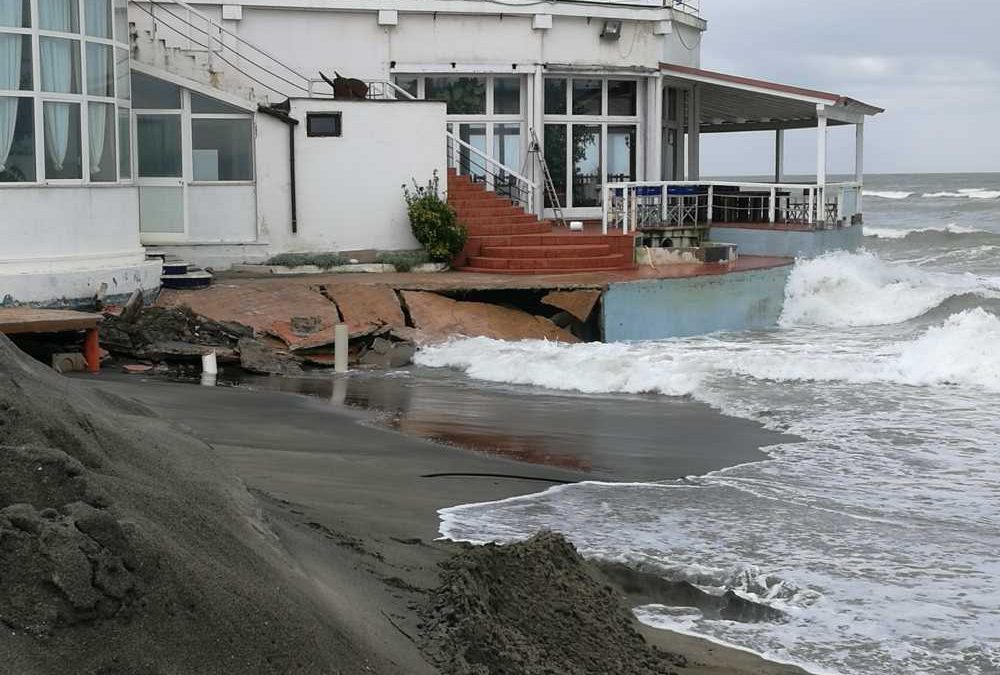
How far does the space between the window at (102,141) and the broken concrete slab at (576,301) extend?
20.0 ft

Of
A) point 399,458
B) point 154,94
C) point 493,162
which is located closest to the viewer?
point 399,458

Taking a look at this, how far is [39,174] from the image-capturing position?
1502cm

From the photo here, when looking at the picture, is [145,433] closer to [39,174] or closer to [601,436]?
[601,436]

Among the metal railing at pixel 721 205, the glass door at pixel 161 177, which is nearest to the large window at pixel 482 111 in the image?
the metal railing at pixel 721 205

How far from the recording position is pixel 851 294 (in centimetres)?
2256

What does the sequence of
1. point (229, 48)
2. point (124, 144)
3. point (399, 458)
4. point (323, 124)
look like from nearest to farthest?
point (399, 458), point (124, 144), point (323, 124), point (229, 48)

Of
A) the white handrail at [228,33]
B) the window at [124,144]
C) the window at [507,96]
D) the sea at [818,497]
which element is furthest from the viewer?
the window at [507,96]

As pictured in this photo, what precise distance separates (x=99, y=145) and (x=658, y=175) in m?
12.5

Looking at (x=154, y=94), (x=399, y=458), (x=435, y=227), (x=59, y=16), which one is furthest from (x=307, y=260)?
(x=399, y=458)

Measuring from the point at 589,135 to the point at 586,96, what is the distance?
2.51 ft

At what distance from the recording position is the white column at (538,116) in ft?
78.4

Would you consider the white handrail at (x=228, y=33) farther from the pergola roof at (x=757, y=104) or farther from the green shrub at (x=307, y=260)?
the pergola roof at (x=757, y=104)

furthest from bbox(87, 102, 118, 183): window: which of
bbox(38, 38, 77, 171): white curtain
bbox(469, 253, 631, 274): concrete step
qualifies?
bbox(469, 253, 631, 274): concrete step

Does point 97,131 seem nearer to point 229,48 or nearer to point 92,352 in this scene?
point 92,352
